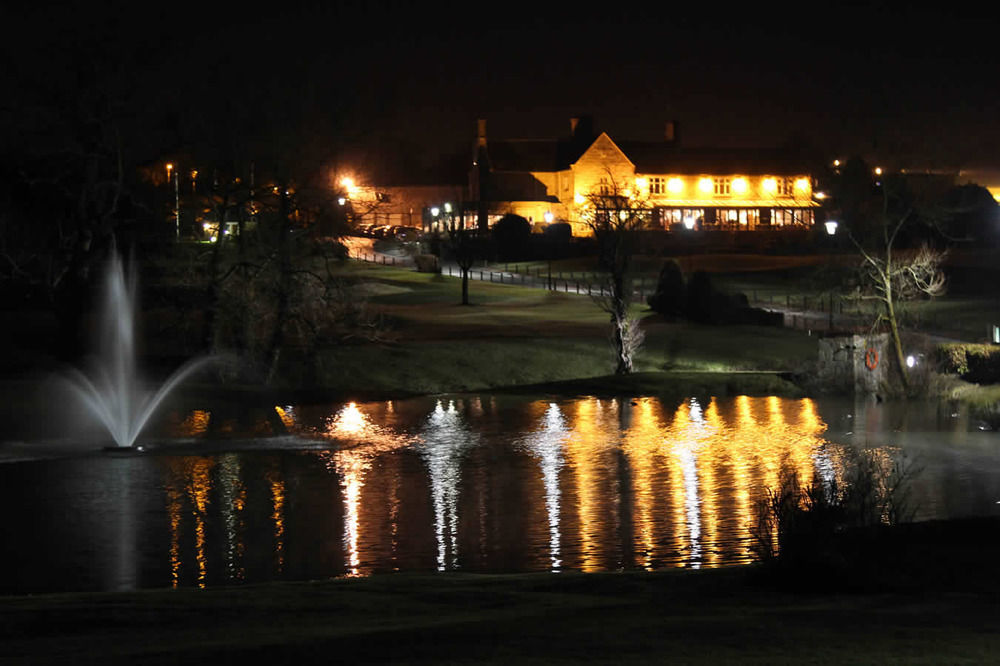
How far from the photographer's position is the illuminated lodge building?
12681 cm

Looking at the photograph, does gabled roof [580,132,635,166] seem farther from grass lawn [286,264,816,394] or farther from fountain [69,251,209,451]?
fountain [69,251,209,451]

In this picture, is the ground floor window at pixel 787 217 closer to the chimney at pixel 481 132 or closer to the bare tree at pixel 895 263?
the chimney at pixel 481 132

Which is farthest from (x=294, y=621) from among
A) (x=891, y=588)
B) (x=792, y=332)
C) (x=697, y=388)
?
(x=792, y=332)

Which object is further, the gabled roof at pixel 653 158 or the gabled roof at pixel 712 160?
the gabled roof at pixel 712 160

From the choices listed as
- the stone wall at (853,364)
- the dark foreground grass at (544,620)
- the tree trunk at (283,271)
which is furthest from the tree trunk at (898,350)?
the dark foreground grass at (544,620)

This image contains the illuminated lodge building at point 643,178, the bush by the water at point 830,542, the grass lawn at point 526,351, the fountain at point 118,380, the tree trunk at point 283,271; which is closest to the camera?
the bush by the water at point 830,542

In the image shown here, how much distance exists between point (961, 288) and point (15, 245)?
5697 cm

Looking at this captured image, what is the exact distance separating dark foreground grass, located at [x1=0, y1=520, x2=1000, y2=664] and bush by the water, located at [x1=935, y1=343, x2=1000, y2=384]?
84.8 feet

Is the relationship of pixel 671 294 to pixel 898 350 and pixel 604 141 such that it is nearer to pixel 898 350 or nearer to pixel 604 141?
pixel 898 350

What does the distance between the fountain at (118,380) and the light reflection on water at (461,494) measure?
181 cm

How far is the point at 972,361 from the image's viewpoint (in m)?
39.5

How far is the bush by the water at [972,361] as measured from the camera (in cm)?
3881

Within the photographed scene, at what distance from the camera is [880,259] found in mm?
40969

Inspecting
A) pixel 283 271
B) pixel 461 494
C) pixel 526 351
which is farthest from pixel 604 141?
pixel 461 494
